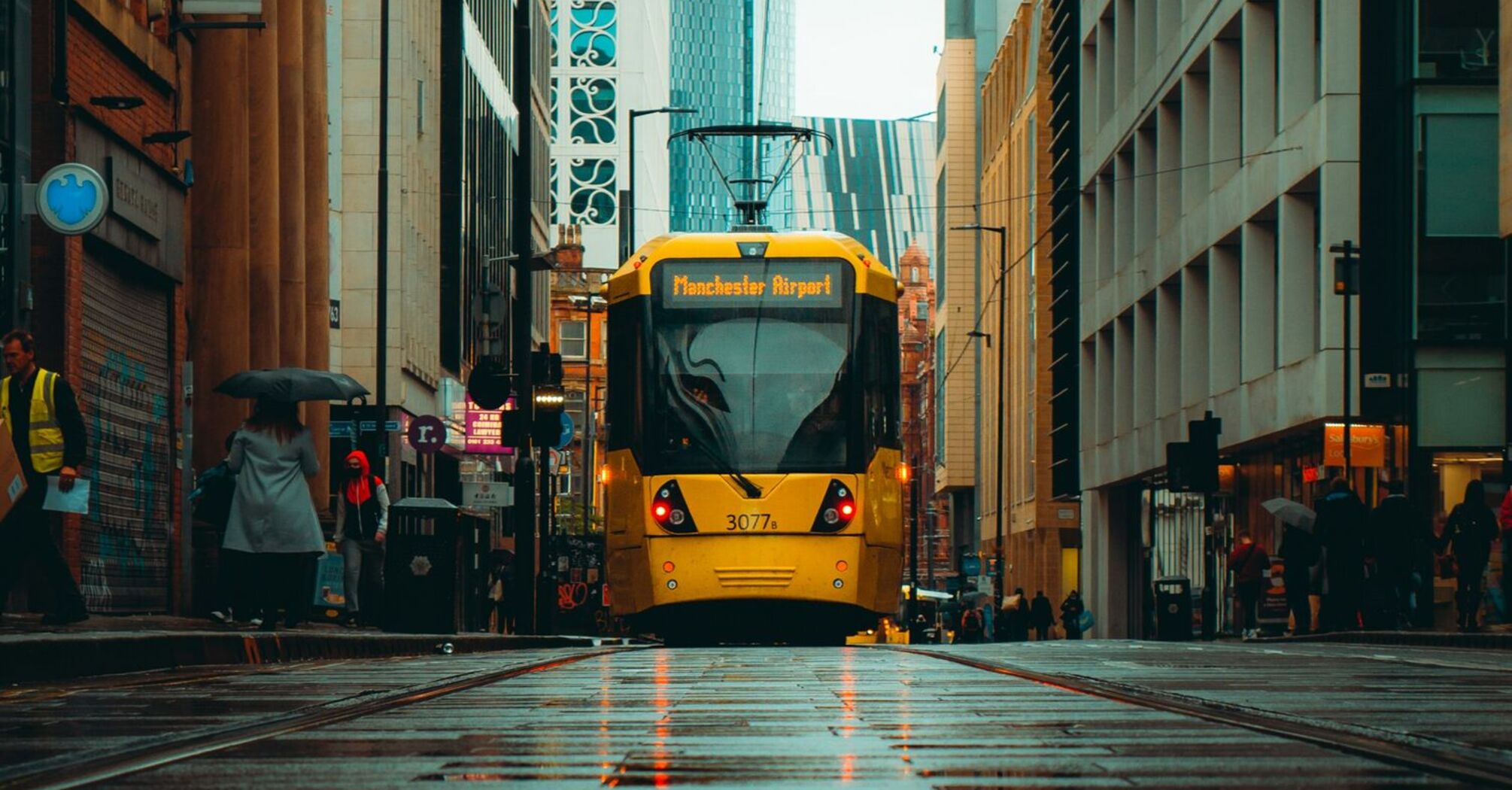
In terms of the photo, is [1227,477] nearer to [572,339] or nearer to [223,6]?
[223,6]

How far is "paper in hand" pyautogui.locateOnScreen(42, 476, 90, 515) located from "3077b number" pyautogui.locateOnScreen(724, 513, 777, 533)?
765 centimetres

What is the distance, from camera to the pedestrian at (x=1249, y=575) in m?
30.9

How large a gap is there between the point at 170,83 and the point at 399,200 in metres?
22.3

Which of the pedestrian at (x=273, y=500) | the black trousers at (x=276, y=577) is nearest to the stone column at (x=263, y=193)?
the black trousers at (x=276, y=577)

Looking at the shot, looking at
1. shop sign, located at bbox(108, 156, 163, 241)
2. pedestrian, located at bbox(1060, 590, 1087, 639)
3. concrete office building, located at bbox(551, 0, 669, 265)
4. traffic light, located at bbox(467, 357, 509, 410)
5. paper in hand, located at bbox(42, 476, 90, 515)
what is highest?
concrete office building, located at bbox(551, 0, 669, 265)

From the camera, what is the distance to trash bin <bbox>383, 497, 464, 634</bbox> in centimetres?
2309

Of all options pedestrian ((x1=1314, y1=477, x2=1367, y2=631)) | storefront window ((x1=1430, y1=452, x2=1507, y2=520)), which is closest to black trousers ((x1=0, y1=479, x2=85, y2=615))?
pedestrian ((x1=1314, y1=477, x2=1367, y2=631))

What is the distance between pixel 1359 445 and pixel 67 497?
855 inches

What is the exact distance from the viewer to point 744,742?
22.1 feet

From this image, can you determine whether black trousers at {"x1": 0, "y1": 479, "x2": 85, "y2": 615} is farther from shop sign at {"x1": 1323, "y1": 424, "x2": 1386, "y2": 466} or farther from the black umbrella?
shop sign at {"x1": 1323, "y1": 424, "x2": 1386, "y2": 466}

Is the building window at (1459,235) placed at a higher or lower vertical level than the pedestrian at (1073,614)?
higher

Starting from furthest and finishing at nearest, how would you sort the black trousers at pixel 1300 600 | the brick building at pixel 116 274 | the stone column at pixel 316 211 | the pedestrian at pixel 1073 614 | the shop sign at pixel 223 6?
the pedestrian at pixel 1073 614, the stone column at pixel 316 211, the black trousers at pixel 1300 600, the shop sign at pixel 223 6, the brick building at pixel 116 274

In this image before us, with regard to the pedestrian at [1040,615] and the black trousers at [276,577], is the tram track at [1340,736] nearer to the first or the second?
the black trousers at [276,577]

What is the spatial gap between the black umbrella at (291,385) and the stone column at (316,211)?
12.7 meters
